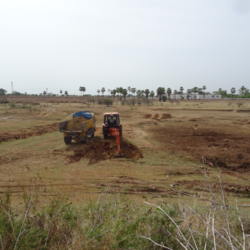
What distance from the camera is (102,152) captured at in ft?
45.6

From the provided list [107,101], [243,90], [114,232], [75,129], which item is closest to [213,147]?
[75,129]

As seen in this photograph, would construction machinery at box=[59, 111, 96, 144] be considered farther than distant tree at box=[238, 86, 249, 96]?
No

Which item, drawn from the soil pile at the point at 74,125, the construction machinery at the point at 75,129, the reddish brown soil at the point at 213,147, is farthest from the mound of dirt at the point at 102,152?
the reddish brown soil at the point at 213,147

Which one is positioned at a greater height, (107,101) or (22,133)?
(107,101)

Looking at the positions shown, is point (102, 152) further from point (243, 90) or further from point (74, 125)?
point (243, 90)

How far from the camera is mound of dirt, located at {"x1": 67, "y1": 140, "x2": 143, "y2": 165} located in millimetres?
13203

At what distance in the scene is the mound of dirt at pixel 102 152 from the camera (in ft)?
43.3

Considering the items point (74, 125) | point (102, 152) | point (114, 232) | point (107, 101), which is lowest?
point (102, 152)

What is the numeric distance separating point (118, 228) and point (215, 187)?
6377mm

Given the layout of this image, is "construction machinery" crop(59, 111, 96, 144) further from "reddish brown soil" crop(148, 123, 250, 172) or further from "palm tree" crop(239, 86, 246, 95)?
"palm tree" crop(239, 86, 246, 95)

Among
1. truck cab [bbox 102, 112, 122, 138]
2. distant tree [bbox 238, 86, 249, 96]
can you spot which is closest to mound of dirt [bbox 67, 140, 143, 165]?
truck cab [bbox 102, 112, 122, 138]

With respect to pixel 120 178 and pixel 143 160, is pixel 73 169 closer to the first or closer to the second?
pixel 120 178

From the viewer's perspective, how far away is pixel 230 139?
60.7 feet

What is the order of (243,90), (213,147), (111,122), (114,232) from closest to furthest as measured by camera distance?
(114,232) → (213,147) → (111,122) → (243,90)
